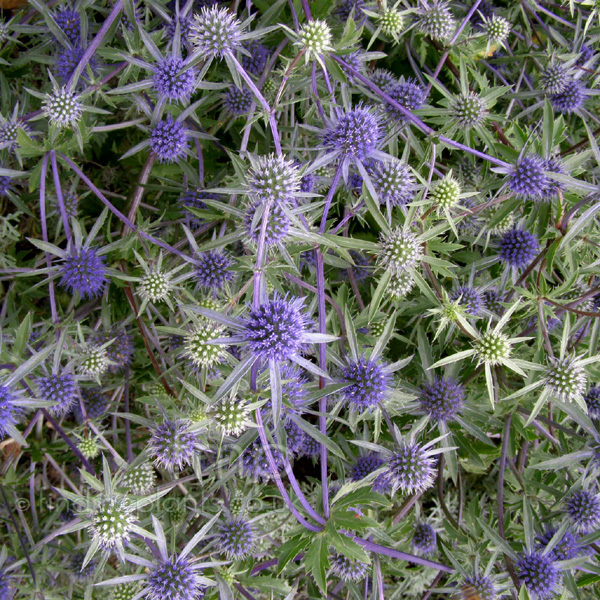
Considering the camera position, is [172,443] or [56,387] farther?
[56,387]

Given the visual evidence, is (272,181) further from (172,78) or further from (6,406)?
(6,406)

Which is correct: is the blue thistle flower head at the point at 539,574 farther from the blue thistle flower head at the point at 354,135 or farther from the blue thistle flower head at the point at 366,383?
the blue thistle flower head at the point at 354,135

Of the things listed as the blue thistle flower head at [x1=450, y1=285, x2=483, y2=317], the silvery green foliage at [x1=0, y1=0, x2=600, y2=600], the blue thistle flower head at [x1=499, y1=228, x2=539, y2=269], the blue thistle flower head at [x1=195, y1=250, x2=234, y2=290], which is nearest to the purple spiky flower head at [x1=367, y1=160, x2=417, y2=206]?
the silvery green foliage at [x1=0, y1=0, x2=600, y2=600]

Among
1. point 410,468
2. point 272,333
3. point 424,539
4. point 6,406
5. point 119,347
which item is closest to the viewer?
point 272,333

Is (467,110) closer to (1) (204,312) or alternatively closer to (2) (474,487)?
(1) (204,312)

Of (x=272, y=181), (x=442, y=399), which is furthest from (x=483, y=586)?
(x=272, y=181)

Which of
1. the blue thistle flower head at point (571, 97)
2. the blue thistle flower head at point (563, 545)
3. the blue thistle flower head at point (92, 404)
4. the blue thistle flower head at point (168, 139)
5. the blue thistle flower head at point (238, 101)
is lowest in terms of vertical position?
the blue thistle flower head at point (92, 404)

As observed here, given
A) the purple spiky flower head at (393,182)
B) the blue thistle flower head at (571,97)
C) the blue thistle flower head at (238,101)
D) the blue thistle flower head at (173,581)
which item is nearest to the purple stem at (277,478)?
the blue thistle flower head at (173,581)
